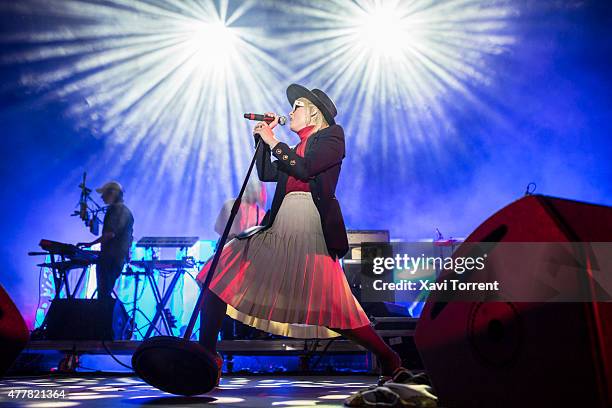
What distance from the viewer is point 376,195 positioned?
721 cm

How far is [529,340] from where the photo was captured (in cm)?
104

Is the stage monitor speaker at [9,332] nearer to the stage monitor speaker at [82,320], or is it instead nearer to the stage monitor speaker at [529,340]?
the stage monitor speaker at [529,340]

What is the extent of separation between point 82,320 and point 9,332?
3.23m

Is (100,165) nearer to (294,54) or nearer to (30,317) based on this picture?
(30,317)

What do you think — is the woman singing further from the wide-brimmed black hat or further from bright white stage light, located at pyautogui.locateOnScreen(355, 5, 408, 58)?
bright white stage light, located at pyautogui.locateOnScreen(355, 5, 408, 58)

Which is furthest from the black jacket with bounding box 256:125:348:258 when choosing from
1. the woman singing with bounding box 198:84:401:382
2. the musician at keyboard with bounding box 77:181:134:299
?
the musician at keyboard with bounding box 77:181:134:299

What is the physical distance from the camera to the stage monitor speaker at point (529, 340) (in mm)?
914

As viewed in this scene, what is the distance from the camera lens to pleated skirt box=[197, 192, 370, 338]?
2.31 meters

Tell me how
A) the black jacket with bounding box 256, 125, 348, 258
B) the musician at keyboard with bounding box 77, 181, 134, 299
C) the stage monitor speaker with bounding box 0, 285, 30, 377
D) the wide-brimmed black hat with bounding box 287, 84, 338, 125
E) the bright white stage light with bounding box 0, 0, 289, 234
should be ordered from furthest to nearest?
the bright white stage light with bounding box 0, 0, 289, 234, the musician at keyboard with bounding box 77, 181, 134, 299, the wide-brimmed black hat with bounding box 287, 84, 338, 125, the black jacket with bounding box 256, 125, 348, 258, the stage monitor speaker with bounding box 0, 285, 30, 377

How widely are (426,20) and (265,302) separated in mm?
5931

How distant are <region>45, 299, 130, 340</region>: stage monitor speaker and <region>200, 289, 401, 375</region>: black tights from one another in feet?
9.58

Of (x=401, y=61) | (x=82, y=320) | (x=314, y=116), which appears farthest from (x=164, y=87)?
(x=314, y=116)

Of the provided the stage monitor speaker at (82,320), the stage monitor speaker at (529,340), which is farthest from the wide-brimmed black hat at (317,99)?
the stage monitor speaker at (82,320)

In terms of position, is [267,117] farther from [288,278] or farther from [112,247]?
[112,247]
